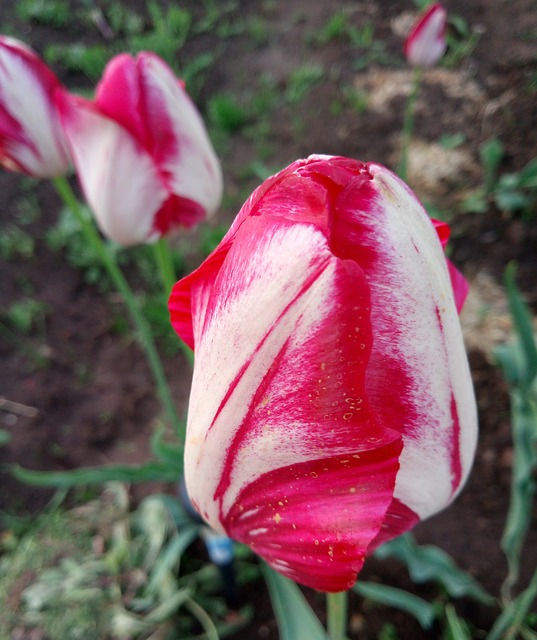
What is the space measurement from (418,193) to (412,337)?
130 centimetres

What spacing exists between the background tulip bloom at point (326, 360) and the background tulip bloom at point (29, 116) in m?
0.38

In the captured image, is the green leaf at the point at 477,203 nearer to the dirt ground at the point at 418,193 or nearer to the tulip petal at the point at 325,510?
the dirt ground at the point at 418,193

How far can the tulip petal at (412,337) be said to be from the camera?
0.21 m

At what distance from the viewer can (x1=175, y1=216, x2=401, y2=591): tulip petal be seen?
20 centimetres

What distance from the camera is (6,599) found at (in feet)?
2.75

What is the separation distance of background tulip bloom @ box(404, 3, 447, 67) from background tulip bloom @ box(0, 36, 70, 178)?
2.87ft

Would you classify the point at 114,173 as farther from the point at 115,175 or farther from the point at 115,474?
the point at 115,474

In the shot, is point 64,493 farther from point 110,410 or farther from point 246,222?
point 246,222

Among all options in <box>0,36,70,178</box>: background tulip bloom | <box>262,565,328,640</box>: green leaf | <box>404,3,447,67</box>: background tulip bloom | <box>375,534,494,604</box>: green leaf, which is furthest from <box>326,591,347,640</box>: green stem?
<box>404,3,447,67</box>: background tulip bloom

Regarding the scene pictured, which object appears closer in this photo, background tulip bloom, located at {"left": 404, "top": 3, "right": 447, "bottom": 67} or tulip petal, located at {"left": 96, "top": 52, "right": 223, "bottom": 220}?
tulip petal, located at {"left": 96, "top": 52, "right": 223, "bottom": 220}

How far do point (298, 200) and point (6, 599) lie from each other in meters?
0.89

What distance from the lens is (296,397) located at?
217 mm

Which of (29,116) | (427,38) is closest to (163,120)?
(29,116)

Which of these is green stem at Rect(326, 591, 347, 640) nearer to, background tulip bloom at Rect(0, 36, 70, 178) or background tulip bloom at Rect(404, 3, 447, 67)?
background tulip bloom at Rect(0, 36, 70, 178)
